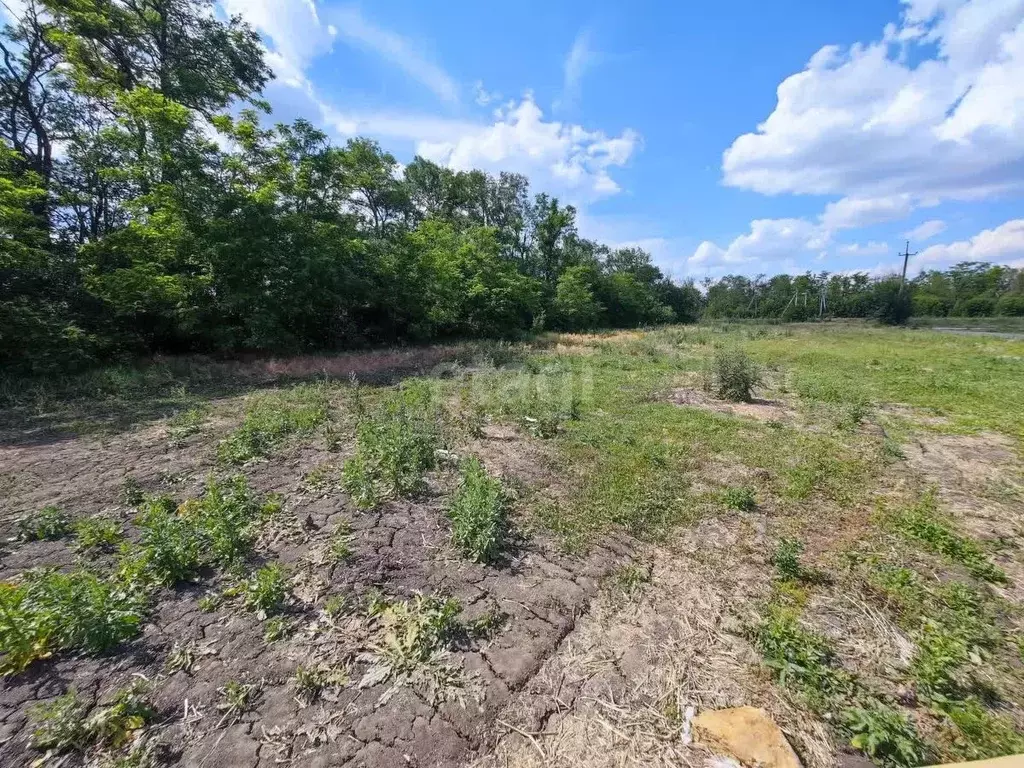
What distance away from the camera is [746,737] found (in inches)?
84.2

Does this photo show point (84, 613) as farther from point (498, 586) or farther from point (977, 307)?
point (977, 307)

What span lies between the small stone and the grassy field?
115mm

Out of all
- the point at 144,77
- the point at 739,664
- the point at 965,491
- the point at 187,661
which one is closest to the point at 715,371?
the point at 965,491

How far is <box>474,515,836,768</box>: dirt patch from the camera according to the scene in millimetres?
2129

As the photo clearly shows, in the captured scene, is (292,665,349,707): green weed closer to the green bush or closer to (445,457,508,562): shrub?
the green bush

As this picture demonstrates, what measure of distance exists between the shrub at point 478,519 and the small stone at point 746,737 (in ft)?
5.93

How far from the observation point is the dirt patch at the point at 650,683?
2129mm

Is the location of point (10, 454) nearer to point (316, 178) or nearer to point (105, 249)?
point (105, 249)

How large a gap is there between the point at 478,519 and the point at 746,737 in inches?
87.1

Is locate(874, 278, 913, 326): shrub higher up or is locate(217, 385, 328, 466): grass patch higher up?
locate(874, 278, 913, 326): shrub

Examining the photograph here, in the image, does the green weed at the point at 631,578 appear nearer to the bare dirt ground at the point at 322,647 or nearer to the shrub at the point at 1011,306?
the bare dirt ground at the point at 322,647

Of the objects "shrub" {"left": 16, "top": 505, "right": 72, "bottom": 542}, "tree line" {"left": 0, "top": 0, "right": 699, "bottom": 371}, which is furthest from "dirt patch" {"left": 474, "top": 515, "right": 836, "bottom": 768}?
"tree line" {"left": 0, "top": 0, "right": 699, "bottom": 371}

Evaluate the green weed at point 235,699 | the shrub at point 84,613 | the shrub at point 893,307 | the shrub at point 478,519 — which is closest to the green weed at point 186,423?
the shrub at point 84,613

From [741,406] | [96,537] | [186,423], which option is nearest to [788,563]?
[96,537]
